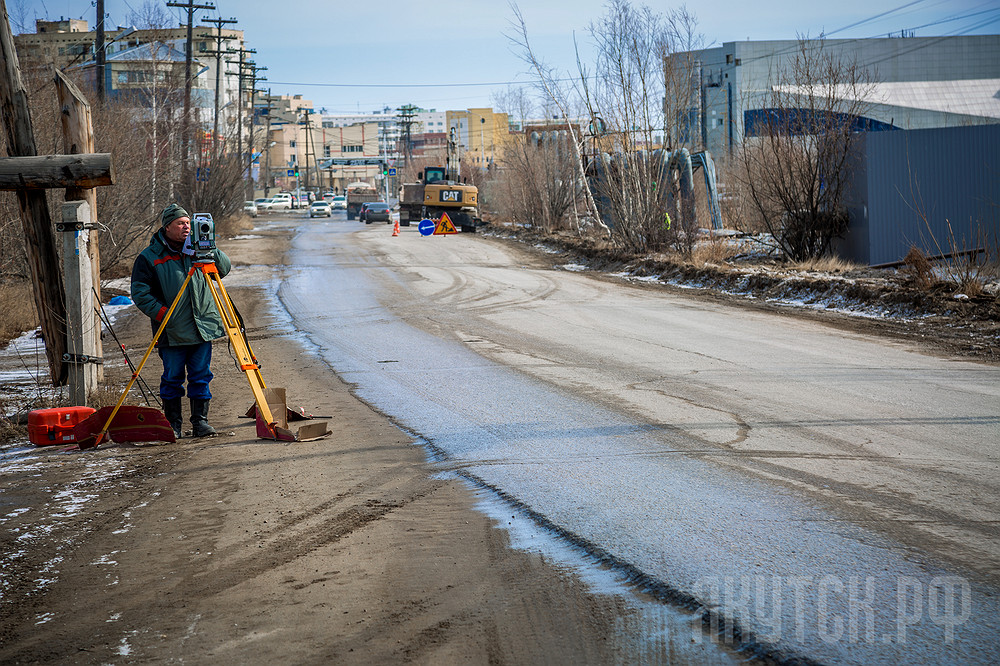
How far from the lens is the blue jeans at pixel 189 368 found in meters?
7.50

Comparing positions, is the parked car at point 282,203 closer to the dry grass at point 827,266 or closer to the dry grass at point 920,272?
the dry grass at point 827,266

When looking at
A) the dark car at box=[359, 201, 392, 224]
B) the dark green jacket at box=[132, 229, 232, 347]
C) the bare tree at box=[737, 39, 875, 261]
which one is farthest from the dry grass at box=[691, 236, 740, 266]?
the dark car at box=[359, 201, 392, 224]

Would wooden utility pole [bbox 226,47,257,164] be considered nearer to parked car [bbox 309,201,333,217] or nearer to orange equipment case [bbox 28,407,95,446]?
parked car [bbox 309,201,333,217]

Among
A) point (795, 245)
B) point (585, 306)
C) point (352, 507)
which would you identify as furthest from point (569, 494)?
point (795, 245)

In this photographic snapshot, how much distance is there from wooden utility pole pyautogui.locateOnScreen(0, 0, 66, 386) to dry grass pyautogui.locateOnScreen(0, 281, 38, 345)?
16.2 feet

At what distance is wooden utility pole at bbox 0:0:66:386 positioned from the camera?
8617 mm

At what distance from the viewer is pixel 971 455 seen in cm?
625

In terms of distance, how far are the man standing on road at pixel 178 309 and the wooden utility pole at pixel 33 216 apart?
1963 millimetres

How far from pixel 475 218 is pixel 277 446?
38.6 meters

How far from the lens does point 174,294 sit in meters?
7.45

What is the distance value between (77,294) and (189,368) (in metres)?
1.52

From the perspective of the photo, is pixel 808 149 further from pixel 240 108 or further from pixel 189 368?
pixel 240 108

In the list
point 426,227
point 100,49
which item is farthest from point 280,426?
point 426,227

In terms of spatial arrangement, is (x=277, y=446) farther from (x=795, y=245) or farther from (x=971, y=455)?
(x=795, y=245)
